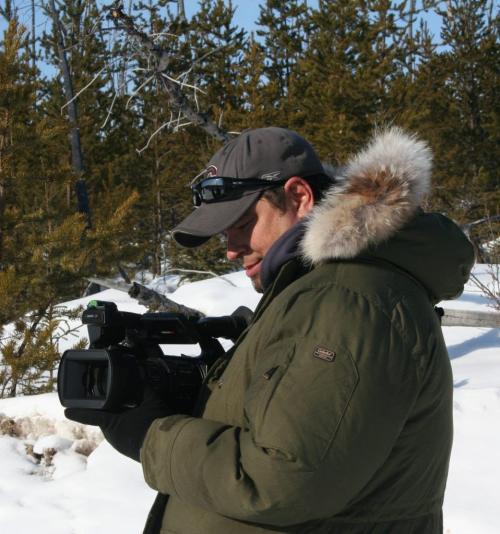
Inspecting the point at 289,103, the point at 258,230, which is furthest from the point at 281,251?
the point at 289,103

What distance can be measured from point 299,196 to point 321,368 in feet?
1.62

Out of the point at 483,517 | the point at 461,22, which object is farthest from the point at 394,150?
the point at 461,22

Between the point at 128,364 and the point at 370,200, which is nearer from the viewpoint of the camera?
the point at 370,200

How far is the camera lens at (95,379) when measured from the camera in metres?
1.48

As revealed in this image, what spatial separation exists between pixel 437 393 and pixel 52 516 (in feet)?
10.3

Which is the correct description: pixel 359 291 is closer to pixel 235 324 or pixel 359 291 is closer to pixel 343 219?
pixel 343 219

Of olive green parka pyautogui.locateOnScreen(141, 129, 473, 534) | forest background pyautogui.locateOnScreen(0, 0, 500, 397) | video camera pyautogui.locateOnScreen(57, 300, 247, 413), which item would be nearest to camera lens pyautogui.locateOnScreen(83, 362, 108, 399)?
video camera pyautogui.locateOnScreen(57, 300, 247, 413)

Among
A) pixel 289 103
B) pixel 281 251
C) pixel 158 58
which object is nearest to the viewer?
pixel 281 251

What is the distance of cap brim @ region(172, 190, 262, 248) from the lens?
1458 mm

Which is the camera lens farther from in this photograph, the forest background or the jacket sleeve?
the forest background

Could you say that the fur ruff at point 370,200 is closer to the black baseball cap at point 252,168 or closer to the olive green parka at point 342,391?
the olive green parka at point 342,391

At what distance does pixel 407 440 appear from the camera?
4.01 ft

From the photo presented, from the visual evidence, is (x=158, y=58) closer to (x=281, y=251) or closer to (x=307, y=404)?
(x=281, y=251)

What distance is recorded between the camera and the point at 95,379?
150 centimetres
